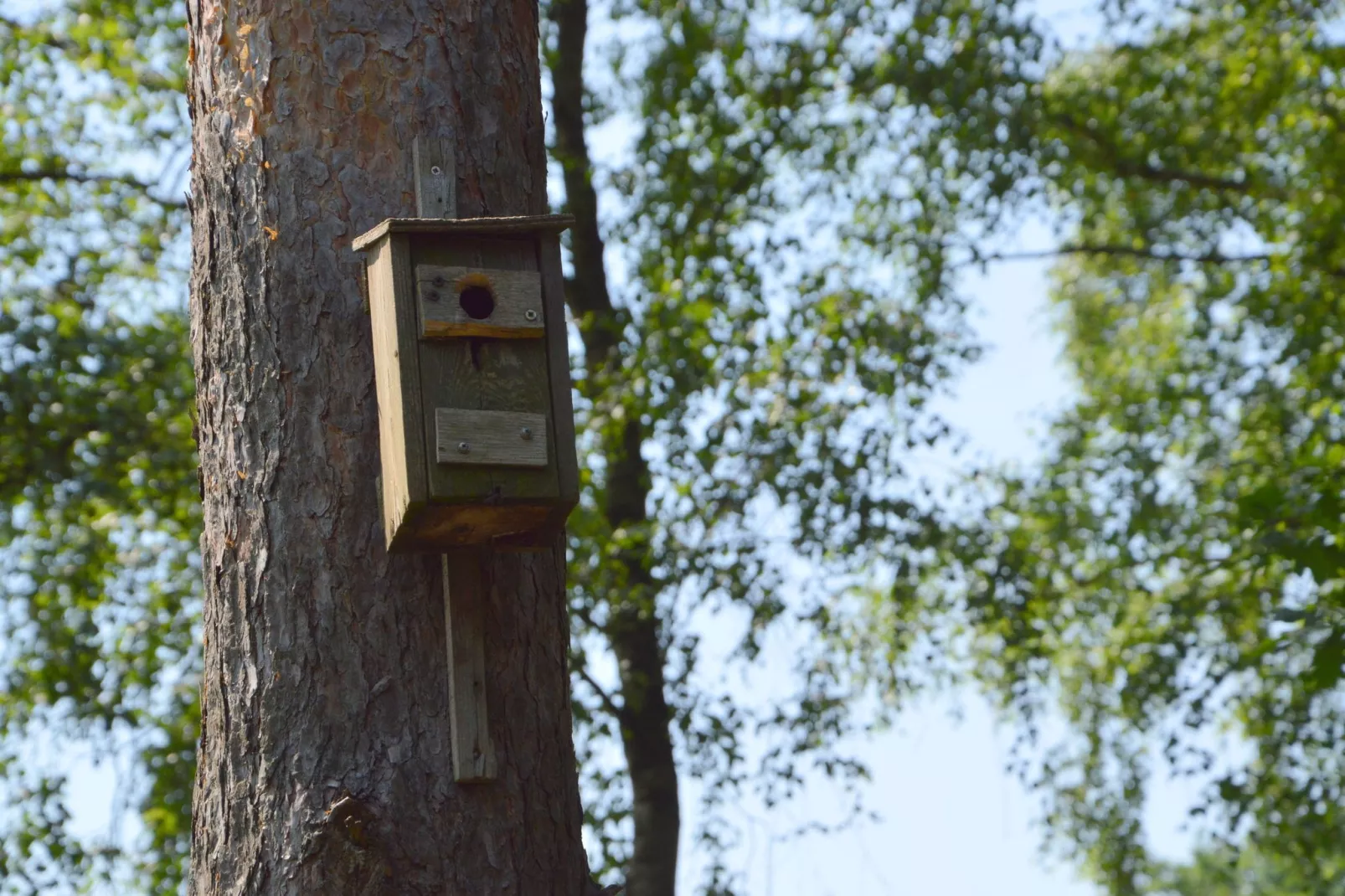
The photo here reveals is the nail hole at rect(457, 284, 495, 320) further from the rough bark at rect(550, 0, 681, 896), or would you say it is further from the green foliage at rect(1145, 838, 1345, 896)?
the green foliage at rect(1145, 838, 1345, 896)

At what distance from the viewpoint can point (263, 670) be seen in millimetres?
2523

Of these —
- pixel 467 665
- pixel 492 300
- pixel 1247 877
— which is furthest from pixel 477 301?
pixel 1247 877

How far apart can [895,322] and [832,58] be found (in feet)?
6.48

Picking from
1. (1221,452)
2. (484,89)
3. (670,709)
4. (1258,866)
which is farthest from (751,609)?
(1258,866)

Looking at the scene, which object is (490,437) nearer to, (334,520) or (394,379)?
(394,379)

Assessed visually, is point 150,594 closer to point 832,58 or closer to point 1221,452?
point 832,58

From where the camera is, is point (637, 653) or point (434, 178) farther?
point (637, 653)

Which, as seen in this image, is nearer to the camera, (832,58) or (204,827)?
(204,827)

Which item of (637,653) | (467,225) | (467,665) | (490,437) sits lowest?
(467,665)

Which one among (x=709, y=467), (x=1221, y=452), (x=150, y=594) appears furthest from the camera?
(x=1221, y=452)

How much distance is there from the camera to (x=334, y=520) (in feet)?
8.43

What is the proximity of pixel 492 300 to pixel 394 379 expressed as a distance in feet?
0.92

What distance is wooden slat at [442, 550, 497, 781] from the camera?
8.11 ft

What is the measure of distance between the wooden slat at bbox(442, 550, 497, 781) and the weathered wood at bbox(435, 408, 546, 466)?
17 cm
